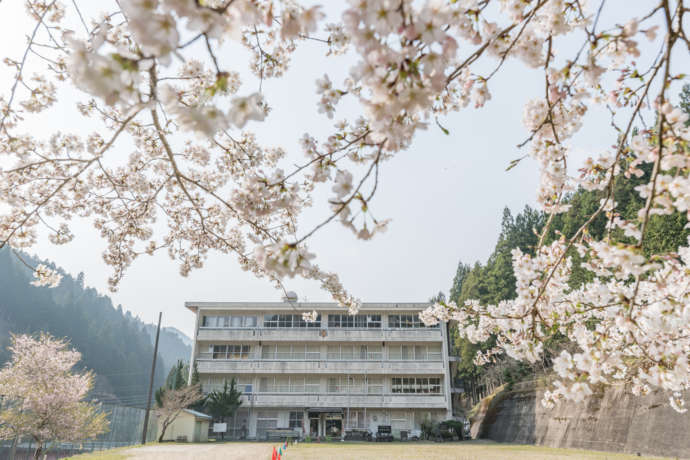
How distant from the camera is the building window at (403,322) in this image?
1183 inches

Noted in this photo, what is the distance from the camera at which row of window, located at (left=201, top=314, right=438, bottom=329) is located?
30.1 metres

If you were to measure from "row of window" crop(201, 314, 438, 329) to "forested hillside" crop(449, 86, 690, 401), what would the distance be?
465cm

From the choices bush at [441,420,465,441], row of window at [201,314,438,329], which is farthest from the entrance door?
bush at [441,420,465,441]

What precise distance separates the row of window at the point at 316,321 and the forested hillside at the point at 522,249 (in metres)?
4.65

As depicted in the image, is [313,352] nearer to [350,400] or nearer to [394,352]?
[350,400]

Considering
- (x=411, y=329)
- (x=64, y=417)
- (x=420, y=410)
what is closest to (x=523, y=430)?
(x=420, y=410)

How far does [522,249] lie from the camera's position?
4075 cm

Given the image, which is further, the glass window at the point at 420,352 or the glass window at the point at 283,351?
the glass window at the point at 283,351

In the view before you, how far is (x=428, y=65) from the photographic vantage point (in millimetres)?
1364

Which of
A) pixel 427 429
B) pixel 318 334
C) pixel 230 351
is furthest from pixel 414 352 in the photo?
pixel 230 351

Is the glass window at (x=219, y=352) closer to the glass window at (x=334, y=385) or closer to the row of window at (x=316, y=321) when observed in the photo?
the row of window at (x=316, y=321)

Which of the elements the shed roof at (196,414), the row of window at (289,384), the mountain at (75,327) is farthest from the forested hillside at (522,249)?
the mountain at (75,327)

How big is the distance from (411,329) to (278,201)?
28.7 metres

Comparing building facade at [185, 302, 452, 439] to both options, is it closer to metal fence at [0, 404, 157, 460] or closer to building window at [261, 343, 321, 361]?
building window at [261, 343, 321, 361]
